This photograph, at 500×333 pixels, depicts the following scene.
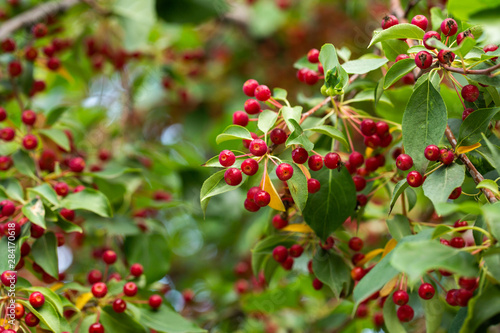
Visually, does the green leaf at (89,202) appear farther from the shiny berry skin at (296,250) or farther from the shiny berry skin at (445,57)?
the shiny berry skin at (445,57)

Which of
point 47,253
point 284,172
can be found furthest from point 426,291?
point 47,253

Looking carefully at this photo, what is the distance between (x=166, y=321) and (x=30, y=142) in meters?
0.62

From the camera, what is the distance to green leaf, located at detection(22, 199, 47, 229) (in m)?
1.00

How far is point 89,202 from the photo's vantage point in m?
1.13

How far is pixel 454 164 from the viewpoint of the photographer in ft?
2.72

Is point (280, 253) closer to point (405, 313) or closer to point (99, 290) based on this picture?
point (405, 313)

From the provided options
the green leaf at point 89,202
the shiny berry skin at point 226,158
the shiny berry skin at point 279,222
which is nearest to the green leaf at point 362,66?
the shiny berry skin at point 226,158

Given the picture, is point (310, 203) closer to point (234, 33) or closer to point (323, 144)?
point (323, 144)

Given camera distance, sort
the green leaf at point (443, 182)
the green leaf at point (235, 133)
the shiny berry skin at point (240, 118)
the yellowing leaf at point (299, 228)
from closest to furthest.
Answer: the green leaf at point (443, 182) < the green leaf at point (235, 133) < the shiny berry skin at point (240, 118) < the yellowing leaf at point (299, 228)

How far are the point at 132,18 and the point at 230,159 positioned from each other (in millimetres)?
1215

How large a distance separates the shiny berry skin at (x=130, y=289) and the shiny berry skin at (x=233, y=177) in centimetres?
47

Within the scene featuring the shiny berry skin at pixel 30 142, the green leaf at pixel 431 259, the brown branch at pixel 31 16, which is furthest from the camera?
the brown branch at pixel 31 16

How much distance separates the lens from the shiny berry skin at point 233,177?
84cm

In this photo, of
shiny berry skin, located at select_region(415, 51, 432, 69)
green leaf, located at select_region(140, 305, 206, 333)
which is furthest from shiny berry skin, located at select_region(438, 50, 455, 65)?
green leaf, located at select_region(140, 305, 206, 333)
